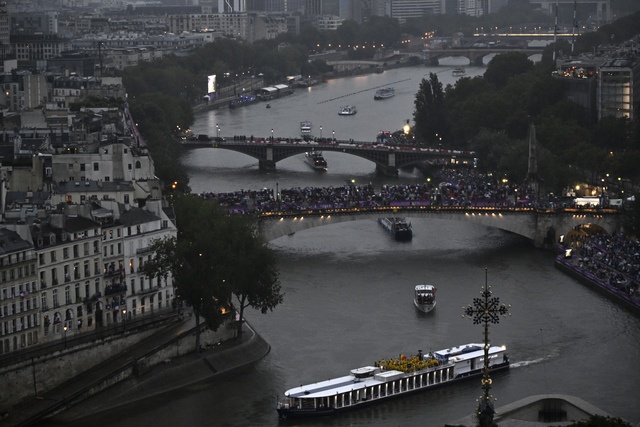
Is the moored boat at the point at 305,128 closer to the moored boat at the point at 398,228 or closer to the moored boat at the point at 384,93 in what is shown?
the moored boat at the point at 384,93

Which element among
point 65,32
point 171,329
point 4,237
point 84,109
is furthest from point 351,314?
point 65,32

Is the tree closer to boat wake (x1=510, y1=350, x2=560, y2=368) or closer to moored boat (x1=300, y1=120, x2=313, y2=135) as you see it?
boat wake (x1=510, y1=350, x2=560, y2=368)

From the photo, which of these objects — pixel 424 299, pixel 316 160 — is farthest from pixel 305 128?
pixel 424 299

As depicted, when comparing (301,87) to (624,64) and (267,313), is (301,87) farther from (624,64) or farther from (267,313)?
(267,313)

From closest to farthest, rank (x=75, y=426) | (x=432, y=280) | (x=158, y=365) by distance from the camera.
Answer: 1. (x=75, y=426)
2. (x=158, y=365)
3. (x=432, y=280)

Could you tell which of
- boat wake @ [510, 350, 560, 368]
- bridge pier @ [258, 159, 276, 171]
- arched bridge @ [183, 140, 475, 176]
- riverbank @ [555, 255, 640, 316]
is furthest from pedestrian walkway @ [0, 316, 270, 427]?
bridge pier @ [258, 159, 276, 171]

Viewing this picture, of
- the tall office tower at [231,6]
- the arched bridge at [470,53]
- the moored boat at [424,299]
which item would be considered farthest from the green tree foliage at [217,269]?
the tall office tower at [231,6]

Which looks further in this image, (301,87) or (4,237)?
(301,87)
